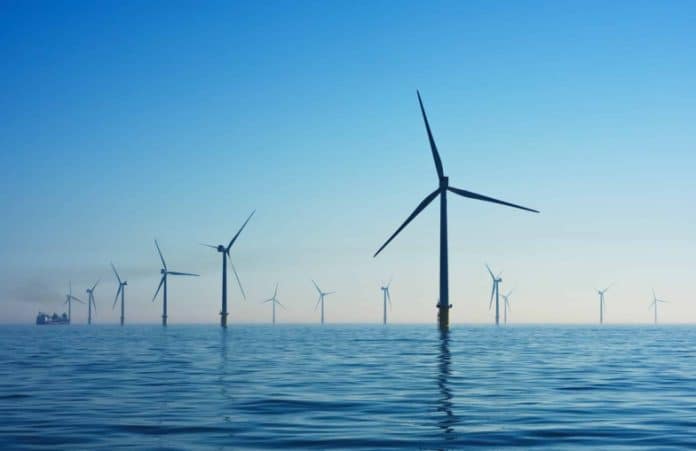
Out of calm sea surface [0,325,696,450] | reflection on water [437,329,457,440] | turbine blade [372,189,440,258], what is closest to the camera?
calm sea surface [0,325,696,450]

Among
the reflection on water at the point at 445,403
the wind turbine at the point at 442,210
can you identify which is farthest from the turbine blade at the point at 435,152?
the reflection on water at the point at 445,403

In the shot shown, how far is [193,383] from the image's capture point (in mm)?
30703

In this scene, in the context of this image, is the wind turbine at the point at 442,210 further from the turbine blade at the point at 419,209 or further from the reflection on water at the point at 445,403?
the reflection on water at the point at 445,403

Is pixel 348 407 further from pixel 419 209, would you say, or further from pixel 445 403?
pixel 419 209

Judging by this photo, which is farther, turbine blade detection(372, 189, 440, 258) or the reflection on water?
turbine blade detection(372, 189, 440, 258)

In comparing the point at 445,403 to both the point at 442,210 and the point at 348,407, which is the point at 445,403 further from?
the point at 442,210

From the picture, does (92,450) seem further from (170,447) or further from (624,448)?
(624,448)

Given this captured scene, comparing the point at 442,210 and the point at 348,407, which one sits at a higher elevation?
Answer: the point at 442,210

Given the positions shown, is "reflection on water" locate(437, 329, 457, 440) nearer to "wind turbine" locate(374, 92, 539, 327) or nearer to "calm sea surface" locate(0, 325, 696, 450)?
"calm sea surface" locate(0, 325, 696, 450)

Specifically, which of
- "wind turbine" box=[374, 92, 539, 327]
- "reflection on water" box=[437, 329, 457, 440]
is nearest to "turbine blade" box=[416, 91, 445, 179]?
"wind turbine" box=[374, 92, 539, 327]

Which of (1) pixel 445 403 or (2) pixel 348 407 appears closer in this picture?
(2) pixel 348 407

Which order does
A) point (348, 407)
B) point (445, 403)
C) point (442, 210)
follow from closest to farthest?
1. point (348, 407)
2. point (445, 403)
3. point (442, 210)

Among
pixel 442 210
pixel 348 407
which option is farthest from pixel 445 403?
pixel 442 210

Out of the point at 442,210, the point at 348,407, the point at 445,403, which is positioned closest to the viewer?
the point at 348,407
